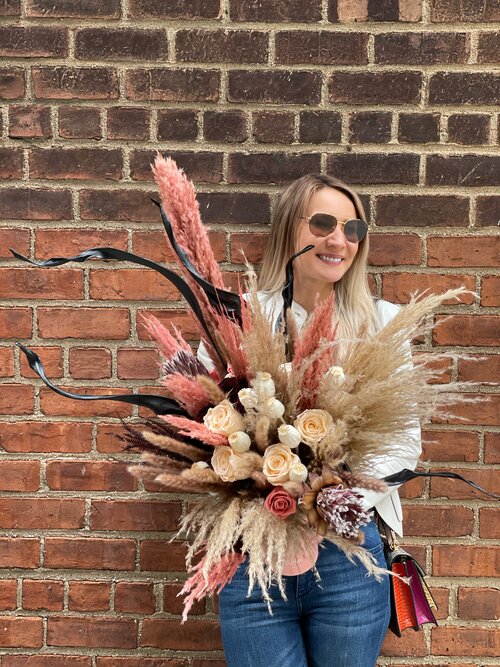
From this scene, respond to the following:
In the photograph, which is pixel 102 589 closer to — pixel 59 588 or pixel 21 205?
pixel 59 588

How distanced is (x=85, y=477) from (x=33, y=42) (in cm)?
135

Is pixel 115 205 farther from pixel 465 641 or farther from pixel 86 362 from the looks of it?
pixel 465 641

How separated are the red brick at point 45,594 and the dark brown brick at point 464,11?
2.11 meters

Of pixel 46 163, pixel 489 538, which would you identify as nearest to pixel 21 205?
pixel 46 163

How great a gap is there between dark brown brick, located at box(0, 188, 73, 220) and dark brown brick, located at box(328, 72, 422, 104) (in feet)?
2.92

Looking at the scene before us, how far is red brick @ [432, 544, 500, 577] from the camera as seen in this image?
209 centimetres

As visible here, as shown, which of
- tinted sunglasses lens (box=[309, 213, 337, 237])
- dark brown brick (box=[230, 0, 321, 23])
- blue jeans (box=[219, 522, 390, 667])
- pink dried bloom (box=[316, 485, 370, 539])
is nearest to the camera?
pink dried bloom (box=[316, 485, 370, 539])

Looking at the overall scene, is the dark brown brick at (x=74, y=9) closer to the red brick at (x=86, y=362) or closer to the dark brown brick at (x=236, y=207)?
the dark brown brick at (x=236, y=207)

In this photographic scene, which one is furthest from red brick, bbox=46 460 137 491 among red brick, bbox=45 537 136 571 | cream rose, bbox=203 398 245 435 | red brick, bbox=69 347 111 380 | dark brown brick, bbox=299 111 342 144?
dark brown brick, bbox=299 111 342 144

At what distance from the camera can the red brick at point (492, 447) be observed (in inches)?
81.8

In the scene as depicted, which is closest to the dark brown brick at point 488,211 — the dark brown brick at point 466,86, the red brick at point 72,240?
the dark brown brick at point 466,86

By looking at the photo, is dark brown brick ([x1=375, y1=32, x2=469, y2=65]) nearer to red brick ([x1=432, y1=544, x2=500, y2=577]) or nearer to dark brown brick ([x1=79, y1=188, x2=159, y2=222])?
dark brown brick ([x1=79, y1=188, x2=159, y2=222])

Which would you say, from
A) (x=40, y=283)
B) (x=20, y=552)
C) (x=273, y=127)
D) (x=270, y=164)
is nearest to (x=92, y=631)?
(x=20, y=552)

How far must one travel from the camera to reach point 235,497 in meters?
1.26
